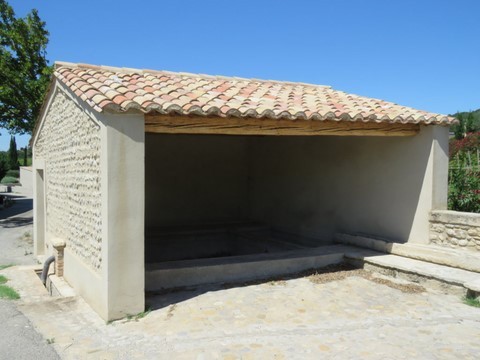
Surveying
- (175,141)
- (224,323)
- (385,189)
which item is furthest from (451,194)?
(175,141)

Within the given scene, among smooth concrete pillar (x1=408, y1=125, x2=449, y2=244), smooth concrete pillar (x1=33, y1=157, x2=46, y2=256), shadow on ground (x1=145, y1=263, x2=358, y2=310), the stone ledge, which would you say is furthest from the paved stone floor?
smooth concrete pillar (x1=33, y1=157, x2=46, y2=256)

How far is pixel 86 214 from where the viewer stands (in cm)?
658

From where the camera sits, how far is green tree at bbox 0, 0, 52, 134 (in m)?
17.5

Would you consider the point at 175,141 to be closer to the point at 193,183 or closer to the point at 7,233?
the point at 193,183

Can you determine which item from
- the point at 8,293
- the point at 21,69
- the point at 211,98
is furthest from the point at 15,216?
the point at 211,98

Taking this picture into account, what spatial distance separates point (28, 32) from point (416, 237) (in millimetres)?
17692

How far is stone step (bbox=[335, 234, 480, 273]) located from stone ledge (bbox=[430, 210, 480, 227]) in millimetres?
480

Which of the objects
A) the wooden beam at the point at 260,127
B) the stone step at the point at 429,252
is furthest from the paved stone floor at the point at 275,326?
the wooden beam at the point at 260,127

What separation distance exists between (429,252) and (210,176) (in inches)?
291

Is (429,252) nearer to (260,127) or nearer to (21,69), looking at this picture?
(260,127)

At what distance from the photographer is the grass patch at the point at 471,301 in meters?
5.91

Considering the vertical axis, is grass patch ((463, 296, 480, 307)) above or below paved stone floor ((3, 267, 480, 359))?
above

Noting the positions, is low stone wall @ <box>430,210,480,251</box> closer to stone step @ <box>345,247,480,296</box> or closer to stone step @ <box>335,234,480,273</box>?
stone step @ <box>335,234,480,273</box>

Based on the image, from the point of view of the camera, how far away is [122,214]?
5387 millimetres
